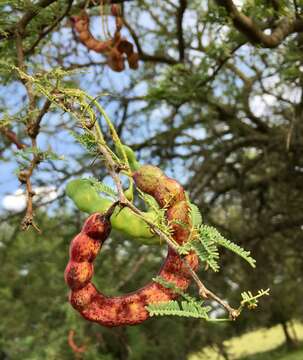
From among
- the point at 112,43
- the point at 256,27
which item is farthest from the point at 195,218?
the point at 112,43

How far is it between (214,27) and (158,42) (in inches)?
93.4

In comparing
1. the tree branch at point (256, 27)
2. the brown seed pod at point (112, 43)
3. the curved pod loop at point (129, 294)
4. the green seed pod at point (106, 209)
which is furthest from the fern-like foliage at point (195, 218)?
the brown seed pod at point (112, 43)

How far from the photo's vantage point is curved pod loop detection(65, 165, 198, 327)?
1.39m

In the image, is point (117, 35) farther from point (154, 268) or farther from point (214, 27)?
point (154, 268)

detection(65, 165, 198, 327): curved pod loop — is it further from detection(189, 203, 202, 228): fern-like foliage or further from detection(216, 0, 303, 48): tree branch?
detection(216, 0, 303, 48): tree branch

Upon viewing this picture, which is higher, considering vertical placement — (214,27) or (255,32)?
(214,27)

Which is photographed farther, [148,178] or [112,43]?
[112,43]

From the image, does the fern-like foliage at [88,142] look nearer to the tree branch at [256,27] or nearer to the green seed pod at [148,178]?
the green seed pod at [148,178]

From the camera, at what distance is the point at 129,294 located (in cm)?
143

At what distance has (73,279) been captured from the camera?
147 cm

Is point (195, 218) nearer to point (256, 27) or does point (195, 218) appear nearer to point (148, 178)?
point (148, 178)

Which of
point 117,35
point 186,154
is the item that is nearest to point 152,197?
point 117,35

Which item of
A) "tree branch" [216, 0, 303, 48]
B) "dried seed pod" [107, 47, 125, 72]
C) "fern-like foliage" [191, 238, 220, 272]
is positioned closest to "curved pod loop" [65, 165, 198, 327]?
"fern-like foliage" [191, 238, 220, 272]

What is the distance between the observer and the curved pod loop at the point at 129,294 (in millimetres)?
1386
